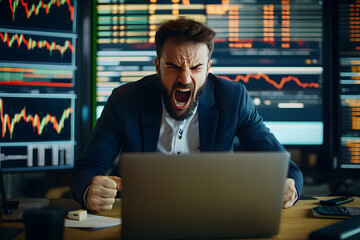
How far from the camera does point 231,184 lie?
2.61ft

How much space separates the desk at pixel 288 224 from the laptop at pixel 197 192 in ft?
0.53

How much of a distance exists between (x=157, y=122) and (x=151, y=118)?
0.03 m

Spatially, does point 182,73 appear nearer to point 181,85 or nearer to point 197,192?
point 181,85

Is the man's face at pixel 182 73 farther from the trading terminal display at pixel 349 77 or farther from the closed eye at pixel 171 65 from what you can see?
the trading terminal display at pixel 349 77

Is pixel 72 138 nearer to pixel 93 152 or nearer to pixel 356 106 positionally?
pixel 93 152

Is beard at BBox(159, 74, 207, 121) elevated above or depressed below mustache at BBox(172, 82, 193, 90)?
below

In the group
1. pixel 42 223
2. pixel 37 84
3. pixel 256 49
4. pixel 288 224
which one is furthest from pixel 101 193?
pixel 256 49

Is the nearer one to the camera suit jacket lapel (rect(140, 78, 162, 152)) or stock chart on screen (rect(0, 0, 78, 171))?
suit jacket lapel (rect(140, 78, 162, 152))

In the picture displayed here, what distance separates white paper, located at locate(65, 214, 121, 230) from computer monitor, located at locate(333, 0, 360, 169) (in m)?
1.63

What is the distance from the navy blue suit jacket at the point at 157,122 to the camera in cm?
166

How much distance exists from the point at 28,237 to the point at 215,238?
0.40m

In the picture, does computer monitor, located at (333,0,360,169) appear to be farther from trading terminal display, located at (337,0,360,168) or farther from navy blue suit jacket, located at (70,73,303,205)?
navy blue suit jacket, located at (70,73,303,205)

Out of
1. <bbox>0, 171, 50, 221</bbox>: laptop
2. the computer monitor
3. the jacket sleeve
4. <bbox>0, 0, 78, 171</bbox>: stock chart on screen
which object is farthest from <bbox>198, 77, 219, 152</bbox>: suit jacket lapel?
the computer monitor

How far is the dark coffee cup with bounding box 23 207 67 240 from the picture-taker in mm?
742
